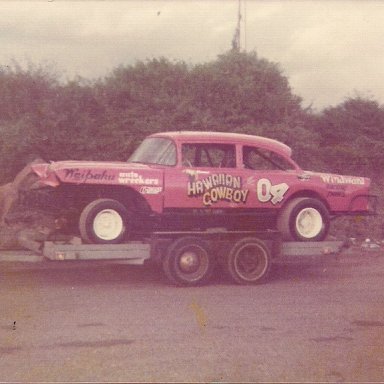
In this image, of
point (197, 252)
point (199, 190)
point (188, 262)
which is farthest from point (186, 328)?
point (199, 190)

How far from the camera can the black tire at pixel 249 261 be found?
12.4m

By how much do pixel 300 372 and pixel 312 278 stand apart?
633cm

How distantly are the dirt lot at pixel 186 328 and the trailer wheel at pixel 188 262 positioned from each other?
0.22 metres

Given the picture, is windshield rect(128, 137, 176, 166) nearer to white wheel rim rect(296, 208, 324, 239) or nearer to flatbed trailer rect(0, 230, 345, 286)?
flatbed trailer rect(0, 230, 345, 286)

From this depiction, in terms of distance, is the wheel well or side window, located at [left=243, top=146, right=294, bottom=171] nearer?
side window, located at [left=243, top=146, right=294, bottom=171]

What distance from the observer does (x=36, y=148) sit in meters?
17.9

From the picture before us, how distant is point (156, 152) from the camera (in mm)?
12656

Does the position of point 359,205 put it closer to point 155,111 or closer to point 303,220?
point 303,220

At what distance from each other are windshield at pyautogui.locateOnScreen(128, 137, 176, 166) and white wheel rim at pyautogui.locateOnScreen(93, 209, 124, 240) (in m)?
1.25

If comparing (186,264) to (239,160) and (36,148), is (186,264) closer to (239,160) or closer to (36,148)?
(239,160)

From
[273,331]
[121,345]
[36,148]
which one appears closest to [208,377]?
[121,345]

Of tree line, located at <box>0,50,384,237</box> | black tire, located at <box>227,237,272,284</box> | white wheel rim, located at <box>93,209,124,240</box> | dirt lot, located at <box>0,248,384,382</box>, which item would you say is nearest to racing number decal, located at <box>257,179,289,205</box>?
black tire, located at <box>227,237,272,284</box>

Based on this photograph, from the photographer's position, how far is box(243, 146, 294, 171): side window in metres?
12.9

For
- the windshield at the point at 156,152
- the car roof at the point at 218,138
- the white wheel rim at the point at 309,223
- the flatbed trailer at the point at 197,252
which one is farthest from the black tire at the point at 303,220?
the windshield at the point at 156,152
